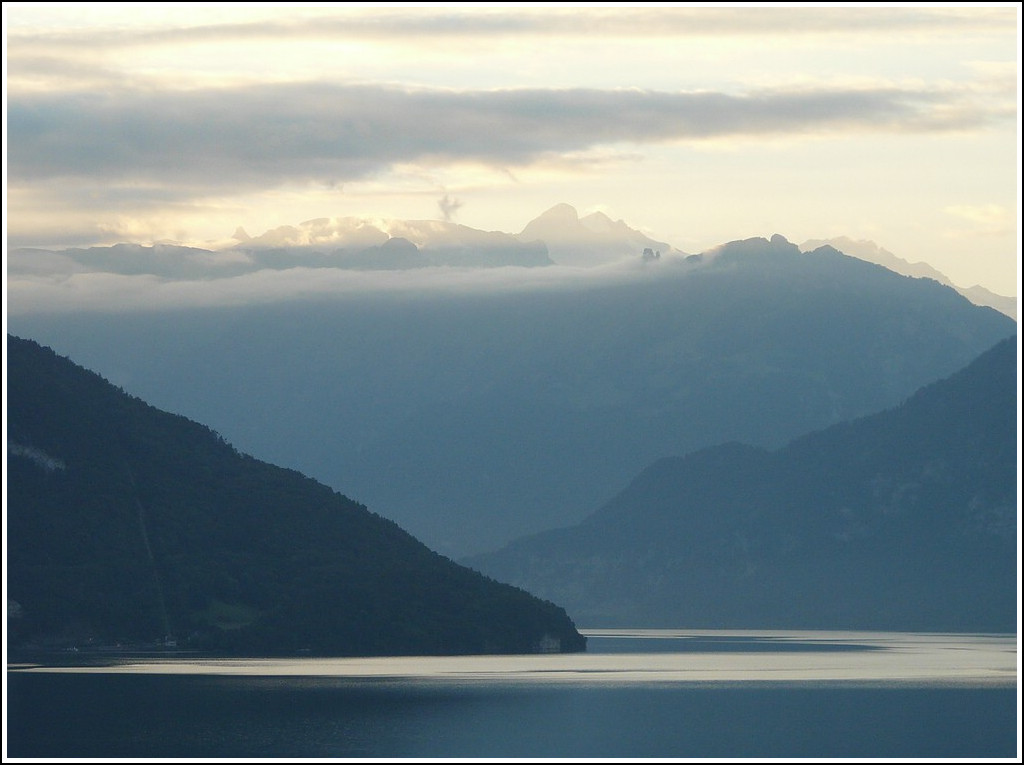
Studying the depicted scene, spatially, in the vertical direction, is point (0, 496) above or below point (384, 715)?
above

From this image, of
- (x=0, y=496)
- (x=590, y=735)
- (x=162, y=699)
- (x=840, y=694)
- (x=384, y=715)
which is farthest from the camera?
(x=840, y=694)

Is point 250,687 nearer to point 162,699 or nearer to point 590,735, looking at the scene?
point 162,699

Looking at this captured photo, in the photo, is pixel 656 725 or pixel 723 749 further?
pixel 656 725

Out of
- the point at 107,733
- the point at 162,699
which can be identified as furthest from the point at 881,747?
the point at 162,699

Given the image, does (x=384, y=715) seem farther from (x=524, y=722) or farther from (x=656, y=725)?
(x=656, y=725)

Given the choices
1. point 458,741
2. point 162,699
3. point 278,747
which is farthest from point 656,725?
point 162,699

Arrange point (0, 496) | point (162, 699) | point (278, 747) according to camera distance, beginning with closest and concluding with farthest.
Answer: point (0, 496), point (278, 747), point (162, 699)
